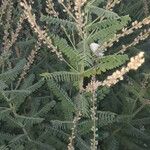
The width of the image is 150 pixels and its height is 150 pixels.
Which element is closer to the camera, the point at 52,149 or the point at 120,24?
the point at 120,24

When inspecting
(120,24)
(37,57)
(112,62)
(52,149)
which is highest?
(37,57)

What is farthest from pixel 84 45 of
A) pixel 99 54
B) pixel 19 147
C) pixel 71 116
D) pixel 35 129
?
pixel 35 129

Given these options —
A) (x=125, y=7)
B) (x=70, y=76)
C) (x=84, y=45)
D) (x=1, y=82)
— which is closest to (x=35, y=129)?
(x=1, y=82)

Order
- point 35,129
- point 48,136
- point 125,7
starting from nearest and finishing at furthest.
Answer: point 48,136, point 35,129, point 125,7

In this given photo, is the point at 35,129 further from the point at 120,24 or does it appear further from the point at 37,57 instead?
the point at 120,24

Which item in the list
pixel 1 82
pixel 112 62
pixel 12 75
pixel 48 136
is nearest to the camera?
pixel 112 62

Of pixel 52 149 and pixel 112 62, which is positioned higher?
pixel 112 62

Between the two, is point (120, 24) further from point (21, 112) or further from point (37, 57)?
point (37, 57)

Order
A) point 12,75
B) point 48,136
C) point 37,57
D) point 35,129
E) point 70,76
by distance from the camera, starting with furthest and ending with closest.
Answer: point 37,57 → point 35,129 → point 48,136 → point 12,75 → point 70,76

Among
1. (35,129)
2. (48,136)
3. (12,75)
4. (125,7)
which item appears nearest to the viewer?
(12,75)
